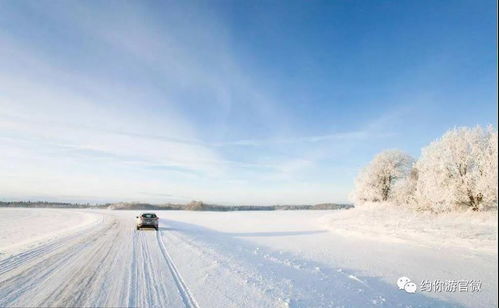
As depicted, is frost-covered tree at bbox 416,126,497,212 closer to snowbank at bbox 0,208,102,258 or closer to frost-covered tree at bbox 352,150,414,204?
frost-covered tree at bbox 352,150,414,204

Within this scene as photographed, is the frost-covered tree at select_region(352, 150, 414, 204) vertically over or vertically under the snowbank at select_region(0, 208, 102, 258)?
over

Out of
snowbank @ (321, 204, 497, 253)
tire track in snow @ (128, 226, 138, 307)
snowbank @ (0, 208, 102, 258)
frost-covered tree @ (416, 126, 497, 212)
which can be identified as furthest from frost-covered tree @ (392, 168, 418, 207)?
snowbank @ (0, 208, 102, 258)

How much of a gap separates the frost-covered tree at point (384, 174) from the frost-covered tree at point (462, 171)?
1237 centimetres

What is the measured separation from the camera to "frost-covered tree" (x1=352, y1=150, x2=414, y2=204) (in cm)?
3988

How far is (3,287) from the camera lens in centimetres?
792

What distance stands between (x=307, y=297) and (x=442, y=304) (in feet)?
12.4

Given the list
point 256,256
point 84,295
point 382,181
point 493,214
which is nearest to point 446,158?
point 493,214

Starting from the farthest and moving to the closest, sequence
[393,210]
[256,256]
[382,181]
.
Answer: [382,181], [393,210], [256,256]

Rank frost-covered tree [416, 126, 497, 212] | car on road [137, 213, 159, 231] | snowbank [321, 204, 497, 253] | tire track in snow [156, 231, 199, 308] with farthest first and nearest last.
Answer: car on road [137, 213, 159, 231], frost-covered tree [416, 126, 497, 212], snowbank [321, 204, 497, 253], tire track in snow [156, 231, 199, 308]

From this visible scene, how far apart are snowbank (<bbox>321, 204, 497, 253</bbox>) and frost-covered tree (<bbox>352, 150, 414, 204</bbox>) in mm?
10779

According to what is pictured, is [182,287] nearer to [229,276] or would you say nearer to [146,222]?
[229,276]

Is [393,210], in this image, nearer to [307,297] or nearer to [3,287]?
[307,297]

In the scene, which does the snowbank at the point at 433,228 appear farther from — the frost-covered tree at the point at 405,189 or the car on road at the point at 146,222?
the car on road at the point at 146,222

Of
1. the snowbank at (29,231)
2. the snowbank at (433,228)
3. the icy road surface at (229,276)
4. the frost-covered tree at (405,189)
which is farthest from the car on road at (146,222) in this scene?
the frost-covered tree at (405,189)
